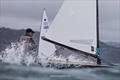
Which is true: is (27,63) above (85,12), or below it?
below

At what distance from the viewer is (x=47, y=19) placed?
6394 centimetres

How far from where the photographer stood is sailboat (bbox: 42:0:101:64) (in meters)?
46.7

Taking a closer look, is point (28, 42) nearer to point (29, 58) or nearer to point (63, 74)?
point (29, 58)

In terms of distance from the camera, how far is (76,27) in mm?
47188

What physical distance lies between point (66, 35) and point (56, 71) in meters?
5.40

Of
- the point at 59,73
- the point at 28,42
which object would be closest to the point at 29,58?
the point at 28,42

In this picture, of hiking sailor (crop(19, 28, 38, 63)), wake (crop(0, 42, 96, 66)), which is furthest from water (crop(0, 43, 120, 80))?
hiking sailor (crop(19, 28, 38, 63))

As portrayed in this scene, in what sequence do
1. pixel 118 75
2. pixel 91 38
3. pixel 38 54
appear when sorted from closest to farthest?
pixel 118 75 → pixel 91 38 → pixel 38 54

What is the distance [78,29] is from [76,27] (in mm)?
324

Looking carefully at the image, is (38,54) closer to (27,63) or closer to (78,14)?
(27,63)

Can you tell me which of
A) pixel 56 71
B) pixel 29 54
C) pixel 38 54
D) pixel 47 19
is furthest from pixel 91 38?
pixel 47 19

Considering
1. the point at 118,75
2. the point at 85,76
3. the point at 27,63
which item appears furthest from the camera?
the point at 27,63

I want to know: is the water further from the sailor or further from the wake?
the sailor

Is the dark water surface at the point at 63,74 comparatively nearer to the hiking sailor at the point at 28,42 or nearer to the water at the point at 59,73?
the water at the point at 59,73
